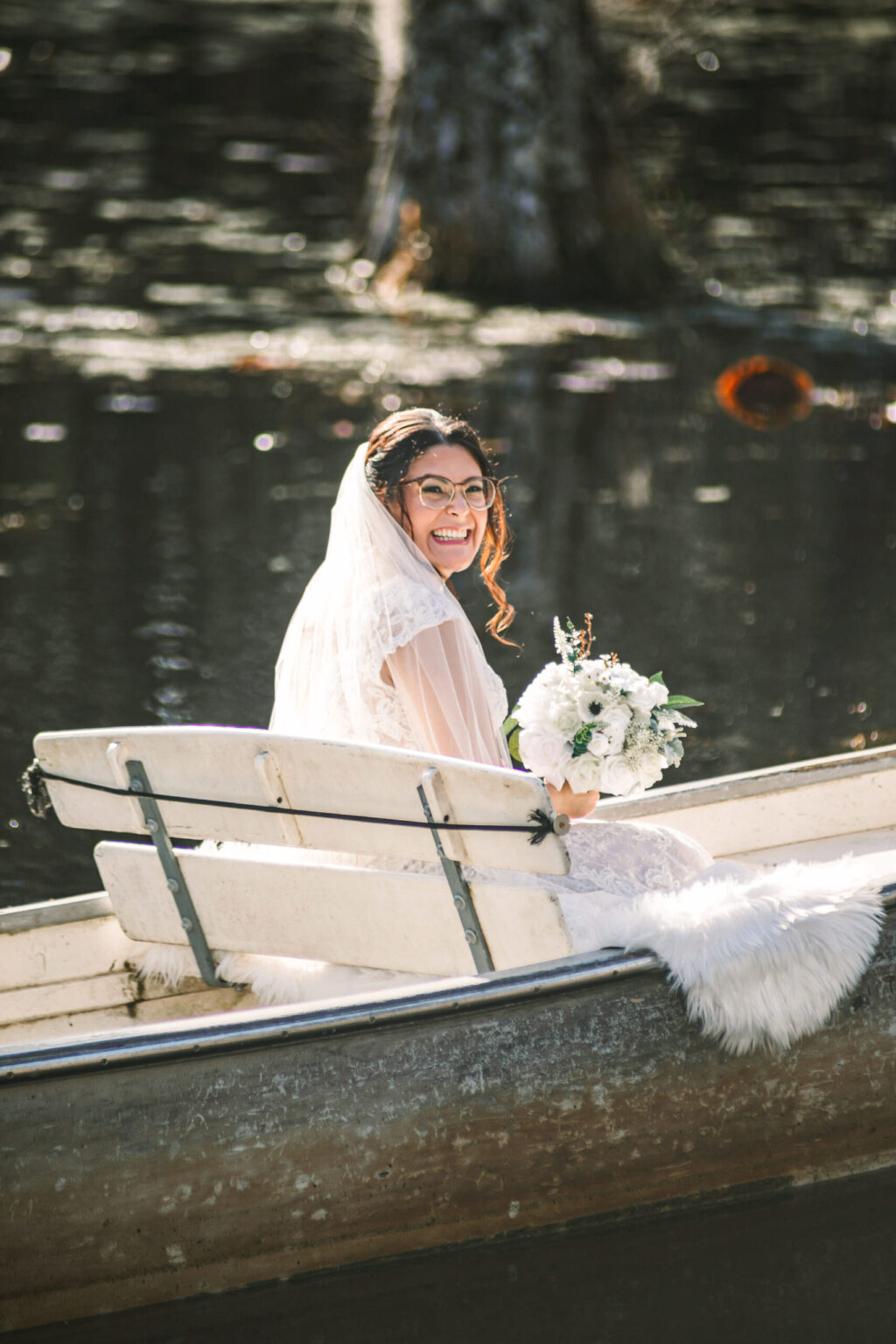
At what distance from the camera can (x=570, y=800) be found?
391cm

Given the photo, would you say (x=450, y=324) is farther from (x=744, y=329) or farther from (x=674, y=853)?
(x=674, y=853)

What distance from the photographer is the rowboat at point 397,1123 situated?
3.52 metres

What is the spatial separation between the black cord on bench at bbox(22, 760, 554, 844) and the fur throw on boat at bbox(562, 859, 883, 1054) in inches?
15.1

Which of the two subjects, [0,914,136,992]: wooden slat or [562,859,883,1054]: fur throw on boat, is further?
[0,914,136,992]: wooden slat

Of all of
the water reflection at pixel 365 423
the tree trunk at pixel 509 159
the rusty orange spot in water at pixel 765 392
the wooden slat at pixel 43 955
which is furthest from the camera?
the tree trunk at pixel 509 159

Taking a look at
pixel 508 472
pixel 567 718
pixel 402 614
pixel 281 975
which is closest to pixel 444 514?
pixel 402 614

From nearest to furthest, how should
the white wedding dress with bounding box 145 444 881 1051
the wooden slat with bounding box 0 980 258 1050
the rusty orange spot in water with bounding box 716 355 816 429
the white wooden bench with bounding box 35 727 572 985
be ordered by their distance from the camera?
the white wooden bench with bounding box 35 727 572 985 → the white wedding dress with bounding box 145 444 881 1051 → the wooden slat with bounding box 0 980 258 1050 → the rusty orange spot in water with bounding box 716 355 816 429

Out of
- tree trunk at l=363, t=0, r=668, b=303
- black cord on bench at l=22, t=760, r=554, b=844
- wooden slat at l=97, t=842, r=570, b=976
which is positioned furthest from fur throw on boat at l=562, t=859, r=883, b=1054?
tree trunk at l=363, t=0, r=668, b=303

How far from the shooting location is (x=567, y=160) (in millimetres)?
14469

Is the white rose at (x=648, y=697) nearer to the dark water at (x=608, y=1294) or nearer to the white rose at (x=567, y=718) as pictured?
the white rose at (x=567, y=718)

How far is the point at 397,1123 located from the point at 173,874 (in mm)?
832

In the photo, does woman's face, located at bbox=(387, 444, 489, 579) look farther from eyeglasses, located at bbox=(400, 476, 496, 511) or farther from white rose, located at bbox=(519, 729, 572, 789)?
white rose, located at bbox=(519, 729, 572, 789)

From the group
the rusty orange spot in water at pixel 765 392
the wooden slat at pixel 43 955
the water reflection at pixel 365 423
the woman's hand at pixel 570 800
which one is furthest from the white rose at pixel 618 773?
the rusty orange spot in water at pixel 765 392

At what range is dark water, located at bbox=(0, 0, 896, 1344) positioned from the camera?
3.85 metres
